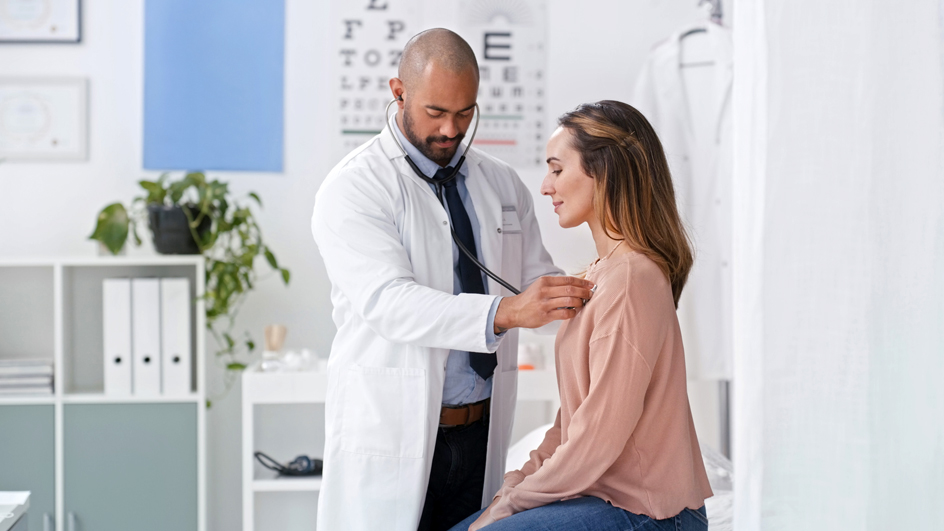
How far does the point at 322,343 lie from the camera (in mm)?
2676

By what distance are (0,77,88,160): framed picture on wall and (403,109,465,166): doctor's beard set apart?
Result: 5.11 feet

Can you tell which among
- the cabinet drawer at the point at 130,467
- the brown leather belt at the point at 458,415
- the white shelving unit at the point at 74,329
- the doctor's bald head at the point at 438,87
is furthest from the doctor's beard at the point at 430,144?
the cabinet drawer at the point at 130,467

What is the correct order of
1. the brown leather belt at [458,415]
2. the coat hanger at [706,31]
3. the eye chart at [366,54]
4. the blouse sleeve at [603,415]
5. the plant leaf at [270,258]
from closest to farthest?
the blouse sleeve at [603,415] → the brown leather belt at [458,415] → the plant leaf at [270,258] → the coat hanger at [706,31] → the eye chart at [366,54]

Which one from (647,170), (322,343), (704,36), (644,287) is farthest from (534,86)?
(644,287)

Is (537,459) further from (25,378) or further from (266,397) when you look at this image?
(25,378)

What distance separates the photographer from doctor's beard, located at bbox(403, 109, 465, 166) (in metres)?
1.51

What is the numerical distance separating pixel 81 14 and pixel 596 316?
2.28m

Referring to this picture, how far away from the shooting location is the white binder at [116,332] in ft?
7.55

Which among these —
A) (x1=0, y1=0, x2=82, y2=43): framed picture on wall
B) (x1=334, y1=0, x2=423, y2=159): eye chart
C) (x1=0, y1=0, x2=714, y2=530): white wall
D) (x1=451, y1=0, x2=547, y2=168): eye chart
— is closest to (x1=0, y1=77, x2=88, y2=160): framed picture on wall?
(x1=0, y1=0, x2=714, y2=530): white wall

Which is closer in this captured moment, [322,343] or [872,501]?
[872,501]

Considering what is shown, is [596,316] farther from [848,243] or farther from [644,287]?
[848,243]

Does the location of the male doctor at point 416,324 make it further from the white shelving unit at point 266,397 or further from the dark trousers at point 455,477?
the white shelving unit at point 266,397

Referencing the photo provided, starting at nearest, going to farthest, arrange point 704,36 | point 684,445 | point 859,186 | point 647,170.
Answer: point 859,186 < point 684,445 < point 647,170 < point 704,36

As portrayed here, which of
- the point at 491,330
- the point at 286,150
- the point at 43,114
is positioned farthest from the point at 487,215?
the point at 43,114
